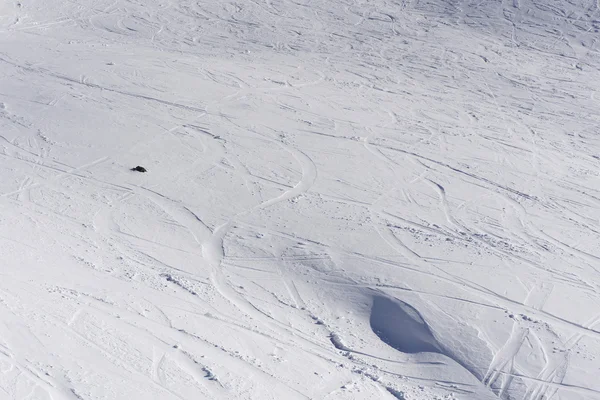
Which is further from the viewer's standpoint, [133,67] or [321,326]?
[133,67]

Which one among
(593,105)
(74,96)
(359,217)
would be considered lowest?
(74,96)

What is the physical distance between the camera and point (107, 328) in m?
7.00

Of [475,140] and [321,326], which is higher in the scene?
[475,140]

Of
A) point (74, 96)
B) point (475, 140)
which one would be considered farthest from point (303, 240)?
point (74, 96)

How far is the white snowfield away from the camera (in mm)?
6816

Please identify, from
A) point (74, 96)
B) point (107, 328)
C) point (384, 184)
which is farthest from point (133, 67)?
point (107, 328)

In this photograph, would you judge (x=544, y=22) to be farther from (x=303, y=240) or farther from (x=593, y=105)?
(x=303, y=240)

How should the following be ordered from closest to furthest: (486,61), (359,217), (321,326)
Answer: (321,326)
(359,217)
(486,61)

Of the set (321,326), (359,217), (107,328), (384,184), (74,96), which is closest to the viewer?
(107,328)

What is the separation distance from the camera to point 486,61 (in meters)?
14.7

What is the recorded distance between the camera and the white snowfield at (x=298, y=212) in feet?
22.4

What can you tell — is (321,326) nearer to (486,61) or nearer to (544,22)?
(486,61)

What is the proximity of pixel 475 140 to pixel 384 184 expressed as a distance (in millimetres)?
2214

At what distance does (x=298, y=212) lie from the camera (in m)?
9.27
